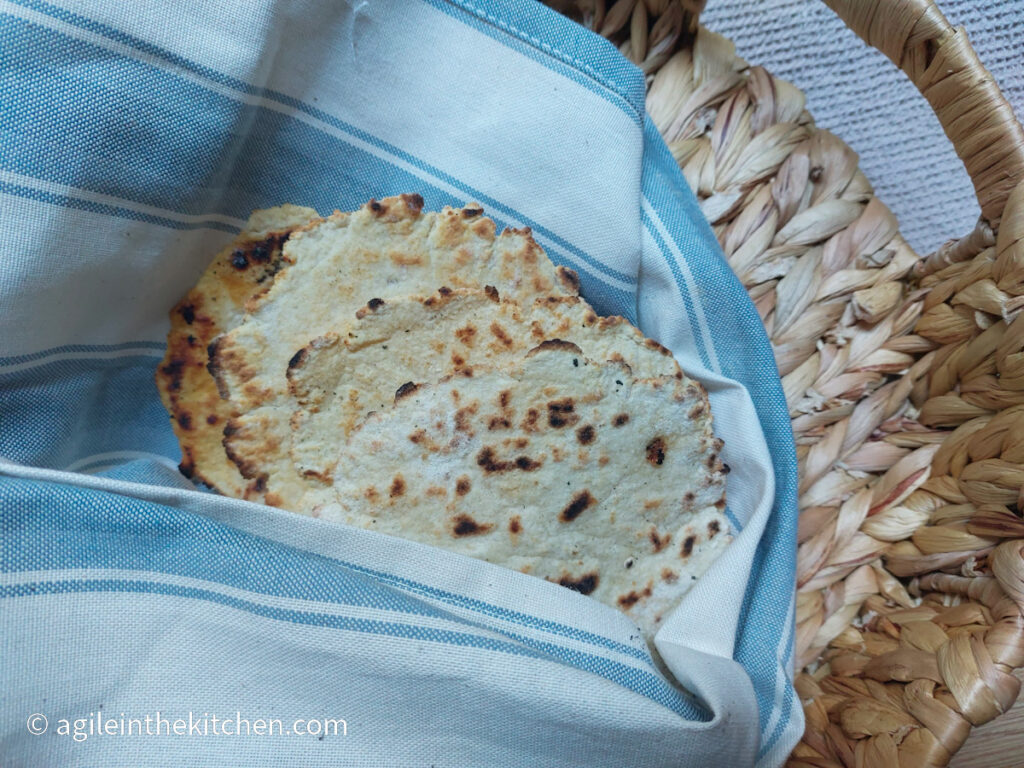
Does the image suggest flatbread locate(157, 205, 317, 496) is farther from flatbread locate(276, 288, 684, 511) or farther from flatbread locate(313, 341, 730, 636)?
flatbread locate(313, 341, 730, 636)

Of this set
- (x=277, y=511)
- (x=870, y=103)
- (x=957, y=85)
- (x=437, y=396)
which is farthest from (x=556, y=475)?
(x=870, y=103)

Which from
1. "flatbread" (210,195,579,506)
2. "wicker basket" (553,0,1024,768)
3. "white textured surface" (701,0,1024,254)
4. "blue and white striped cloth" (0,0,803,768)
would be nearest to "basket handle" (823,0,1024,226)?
"wicker basket" (553,0,1024,768)

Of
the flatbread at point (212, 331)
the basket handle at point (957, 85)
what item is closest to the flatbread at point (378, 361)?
the flatbread at point (212, 331)

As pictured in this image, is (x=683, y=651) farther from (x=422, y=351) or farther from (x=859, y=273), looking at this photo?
(x=859, y=273)

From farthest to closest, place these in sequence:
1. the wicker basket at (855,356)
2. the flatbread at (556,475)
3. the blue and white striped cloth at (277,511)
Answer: the wicker basket at (855,356), the flatbread at (556,475), the blue and white striped cloth at (277,511)

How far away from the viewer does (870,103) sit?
1.78 metres

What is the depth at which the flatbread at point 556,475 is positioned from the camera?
1124 mm

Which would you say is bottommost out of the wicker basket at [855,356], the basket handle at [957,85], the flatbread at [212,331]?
the flatbread at [212,331]

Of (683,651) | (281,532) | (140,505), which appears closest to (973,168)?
(683,651)

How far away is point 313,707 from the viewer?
1.00 metres

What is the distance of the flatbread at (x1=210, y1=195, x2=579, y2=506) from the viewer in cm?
113

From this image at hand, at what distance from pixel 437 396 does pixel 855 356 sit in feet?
2.75

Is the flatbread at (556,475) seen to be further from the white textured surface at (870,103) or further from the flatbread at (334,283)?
the white textured surface at (870,103)

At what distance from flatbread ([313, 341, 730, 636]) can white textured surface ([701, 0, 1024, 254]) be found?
3.14ft
